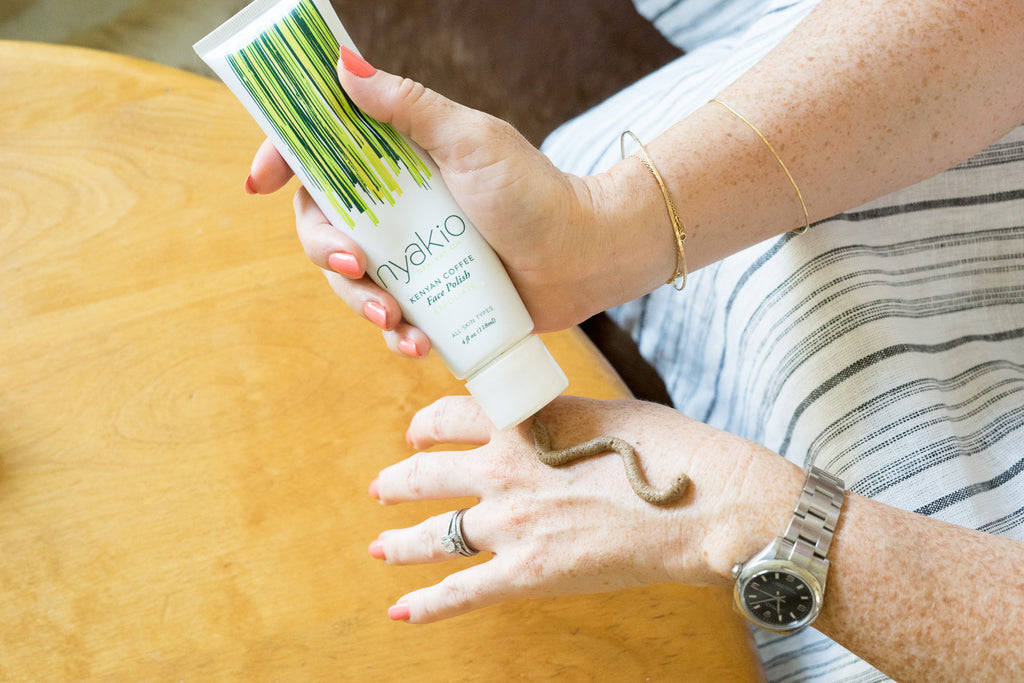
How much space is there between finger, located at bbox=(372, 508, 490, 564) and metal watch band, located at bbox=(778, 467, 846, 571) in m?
0.17


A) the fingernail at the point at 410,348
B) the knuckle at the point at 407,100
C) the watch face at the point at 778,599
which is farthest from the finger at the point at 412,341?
the watch face at the point at 778,599

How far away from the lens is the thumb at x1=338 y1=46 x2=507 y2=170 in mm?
345

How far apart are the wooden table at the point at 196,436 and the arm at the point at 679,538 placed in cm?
4

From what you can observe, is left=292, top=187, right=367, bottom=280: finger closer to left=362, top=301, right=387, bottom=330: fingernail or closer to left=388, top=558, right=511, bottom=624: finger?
left=362, top=301, right=387, bottom=330: fingernail

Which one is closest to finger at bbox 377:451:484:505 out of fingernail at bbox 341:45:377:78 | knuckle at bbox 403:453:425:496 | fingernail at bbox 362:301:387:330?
knuckle at bbox 403:453:425:496

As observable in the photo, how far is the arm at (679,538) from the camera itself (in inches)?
14.7

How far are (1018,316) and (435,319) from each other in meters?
0.40

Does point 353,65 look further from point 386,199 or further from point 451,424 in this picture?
point 451,424

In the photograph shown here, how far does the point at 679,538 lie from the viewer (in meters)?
0.41

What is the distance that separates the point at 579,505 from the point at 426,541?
0.10 metres

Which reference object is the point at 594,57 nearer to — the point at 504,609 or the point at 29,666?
the point at 504,609

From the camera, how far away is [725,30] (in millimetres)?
640

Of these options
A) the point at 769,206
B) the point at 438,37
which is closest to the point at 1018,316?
the point at 769,206

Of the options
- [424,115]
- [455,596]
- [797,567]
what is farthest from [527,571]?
[424,115]
